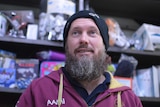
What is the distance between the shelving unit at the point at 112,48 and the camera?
4.83 ft

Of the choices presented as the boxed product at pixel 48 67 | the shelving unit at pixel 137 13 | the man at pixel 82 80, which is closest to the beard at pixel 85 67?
the man at pixel 82 80

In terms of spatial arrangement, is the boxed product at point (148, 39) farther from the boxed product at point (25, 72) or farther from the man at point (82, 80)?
the boxed product at point (25, 72)

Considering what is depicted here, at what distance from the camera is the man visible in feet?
3.52

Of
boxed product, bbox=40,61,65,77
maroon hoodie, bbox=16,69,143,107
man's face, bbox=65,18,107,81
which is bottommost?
maroon hoodie, bbox=16,69,143,107

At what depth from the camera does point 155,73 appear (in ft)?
5.47

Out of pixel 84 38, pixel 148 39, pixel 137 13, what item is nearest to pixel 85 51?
pixel 84 38

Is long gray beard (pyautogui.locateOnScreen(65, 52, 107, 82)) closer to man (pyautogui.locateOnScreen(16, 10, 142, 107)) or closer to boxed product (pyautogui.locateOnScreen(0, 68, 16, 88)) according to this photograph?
man (pyautogui.locateOnScreen(16, 10, 142, 107))

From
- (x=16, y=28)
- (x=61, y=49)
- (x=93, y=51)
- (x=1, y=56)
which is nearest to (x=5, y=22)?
(x=16, y=28)

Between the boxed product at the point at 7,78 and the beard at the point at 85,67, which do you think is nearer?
the beard at the point at 85,67

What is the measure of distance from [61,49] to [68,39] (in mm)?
360

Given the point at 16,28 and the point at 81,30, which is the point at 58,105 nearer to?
the point at 81,30

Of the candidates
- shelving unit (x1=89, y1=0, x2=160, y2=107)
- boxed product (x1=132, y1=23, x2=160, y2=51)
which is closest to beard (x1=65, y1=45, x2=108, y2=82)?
shelving unit (x1=89, y1=0, x2=160, y2=107)

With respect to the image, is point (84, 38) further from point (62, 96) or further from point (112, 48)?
point (112, 48)

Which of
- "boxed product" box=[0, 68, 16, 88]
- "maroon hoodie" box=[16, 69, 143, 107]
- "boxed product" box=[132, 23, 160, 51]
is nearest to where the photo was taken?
"maroon hoodie" box=[16, 69, 143, 107]
